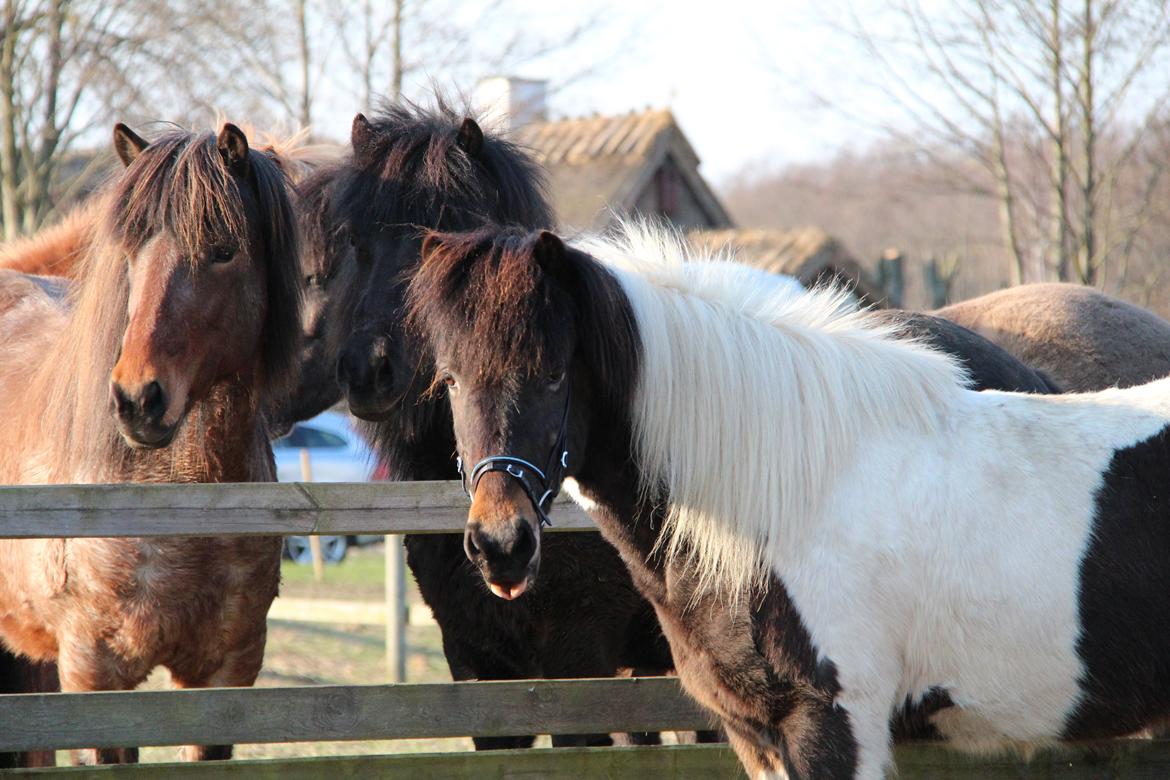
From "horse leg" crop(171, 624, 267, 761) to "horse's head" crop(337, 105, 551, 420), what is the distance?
921 millimetres

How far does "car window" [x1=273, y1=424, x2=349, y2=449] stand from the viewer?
1825cm

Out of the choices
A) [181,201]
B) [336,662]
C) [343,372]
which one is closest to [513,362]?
[343,372]

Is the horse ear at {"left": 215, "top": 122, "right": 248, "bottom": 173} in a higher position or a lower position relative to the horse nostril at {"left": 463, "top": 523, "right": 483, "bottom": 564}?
higher

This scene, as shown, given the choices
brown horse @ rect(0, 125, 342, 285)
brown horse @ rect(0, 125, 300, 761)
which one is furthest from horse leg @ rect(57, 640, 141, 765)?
brown horse @ rect(0, 125, 342, 285)

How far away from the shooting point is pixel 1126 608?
3.01 metres

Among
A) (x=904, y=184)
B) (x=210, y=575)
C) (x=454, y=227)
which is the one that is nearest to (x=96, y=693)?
(x=210, y=575)

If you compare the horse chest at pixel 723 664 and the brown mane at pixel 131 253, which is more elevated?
the brown mane at pixel 131 253

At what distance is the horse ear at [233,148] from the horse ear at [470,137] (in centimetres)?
77

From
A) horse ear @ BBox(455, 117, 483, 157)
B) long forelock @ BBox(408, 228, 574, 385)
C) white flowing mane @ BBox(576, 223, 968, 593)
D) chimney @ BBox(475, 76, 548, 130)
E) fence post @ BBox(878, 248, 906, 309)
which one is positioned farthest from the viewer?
fence post @ BBox(878, 248, 906, 309)

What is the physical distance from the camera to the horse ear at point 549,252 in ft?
9.23

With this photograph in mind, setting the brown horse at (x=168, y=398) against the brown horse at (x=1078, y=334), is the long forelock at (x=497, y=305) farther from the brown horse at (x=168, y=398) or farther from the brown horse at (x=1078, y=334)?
the brown horse at (x=1078, y=334)

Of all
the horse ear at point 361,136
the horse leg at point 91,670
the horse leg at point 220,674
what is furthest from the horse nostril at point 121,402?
the horse ear at point 361,136

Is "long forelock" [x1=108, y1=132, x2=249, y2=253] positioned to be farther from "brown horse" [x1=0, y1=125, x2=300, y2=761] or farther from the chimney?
the chimney

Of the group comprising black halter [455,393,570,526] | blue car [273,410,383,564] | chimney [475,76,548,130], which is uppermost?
chimney [475,76,548,130]
